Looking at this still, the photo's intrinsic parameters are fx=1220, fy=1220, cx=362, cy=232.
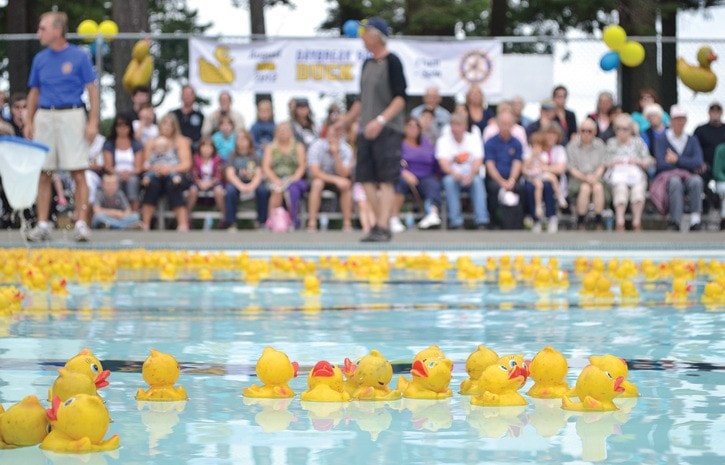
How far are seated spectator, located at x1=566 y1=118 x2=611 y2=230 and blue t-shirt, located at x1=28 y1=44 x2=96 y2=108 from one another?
596 centimetres

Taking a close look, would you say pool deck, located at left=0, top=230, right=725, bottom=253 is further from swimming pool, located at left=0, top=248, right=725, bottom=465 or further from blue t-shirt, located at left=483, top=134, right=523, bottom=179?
swimming pool, located at left=0, top=248, right=725, bottom=465

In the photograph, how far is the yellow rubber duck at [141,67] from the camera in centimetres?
1554

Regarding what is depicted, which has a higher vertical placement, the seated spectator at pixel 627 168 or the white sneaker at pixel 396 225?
the seated spectator at pixel 627 168

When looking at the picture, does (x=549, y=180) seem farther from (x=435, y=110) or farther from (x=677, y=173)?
(x=435, y=110)

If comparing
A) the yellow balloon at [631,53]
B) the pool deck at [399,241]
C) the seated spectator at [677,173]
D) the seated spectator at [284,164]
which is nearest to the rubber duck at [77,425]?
the pool deck at [399,241]

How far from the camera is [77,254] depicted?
10.0 m

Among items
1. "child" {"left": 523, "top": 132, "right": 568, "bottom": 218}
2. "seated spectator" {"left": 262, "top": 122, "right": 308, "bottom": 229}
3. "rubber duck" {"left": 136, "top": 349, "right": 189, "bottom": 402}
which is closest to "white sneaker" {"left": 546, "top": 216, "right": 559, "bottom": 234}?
"child" {"left": 523, "top": 132, "right": 568, "bottom": 218}

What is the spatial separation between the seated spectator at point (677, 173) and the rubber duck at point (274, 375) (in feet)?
36.7

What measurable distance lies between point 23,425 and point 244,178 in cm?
1146

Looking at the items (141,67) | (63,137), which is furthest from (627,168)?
(63,137)

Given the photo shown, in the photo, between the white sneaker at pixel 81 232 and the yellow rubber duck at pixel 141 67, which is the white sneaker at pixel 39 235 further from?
the yellow rubber duck at pixel 141 67

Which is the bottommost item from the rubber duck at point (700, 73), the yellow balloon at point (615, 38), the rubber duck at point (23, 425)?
the rubber duck at point (23, 425)

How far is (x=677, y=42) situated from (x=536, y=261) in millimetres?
7464

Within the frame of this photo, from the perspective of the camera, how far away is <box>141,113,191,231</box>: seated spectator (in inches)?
560
